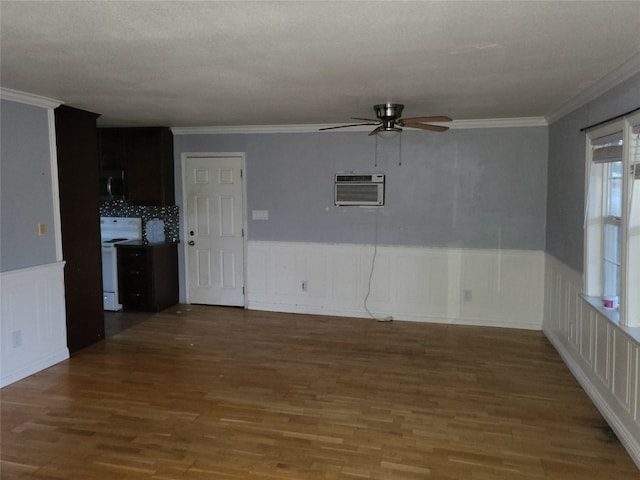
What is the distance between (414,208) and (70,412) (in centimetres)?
392

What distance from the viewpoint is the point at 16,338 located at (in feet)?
12.9

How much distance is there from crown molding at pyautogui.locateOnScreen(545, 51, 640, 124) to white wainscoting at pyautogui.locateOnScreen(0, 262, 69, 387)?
4.55 m

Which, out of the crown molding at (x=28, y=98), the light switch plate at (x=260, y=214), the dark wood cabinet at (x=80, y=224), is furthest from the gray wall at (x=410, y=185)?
the crown molding at (x=28, y=98)

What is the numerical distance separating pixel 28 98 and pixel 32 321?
5.99 feet

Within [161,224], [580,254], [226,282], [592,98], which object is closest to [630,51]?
[592,98]

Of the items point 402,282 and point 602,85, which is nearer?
point 602,85

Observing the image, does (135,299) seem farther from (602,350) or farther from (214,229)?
(602,350)

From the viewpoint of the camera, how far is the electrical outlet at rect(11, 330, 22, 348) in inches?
154

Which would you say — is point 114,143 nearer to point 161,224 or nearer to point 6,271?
point 161,224

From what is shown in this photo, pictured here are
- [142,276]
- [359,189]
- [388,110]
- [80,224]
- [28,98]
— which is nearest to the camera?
[28,98]

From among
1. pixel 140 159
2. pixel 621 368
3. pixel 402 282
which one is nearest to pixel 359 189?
pixel 402 282

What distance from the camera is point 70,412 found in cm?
339

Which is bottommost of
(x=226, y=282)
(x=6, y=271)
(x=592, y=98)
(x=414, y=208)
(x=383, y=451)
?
(x=383, y=451)

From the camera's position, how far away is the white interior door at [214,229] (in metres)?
6.21
